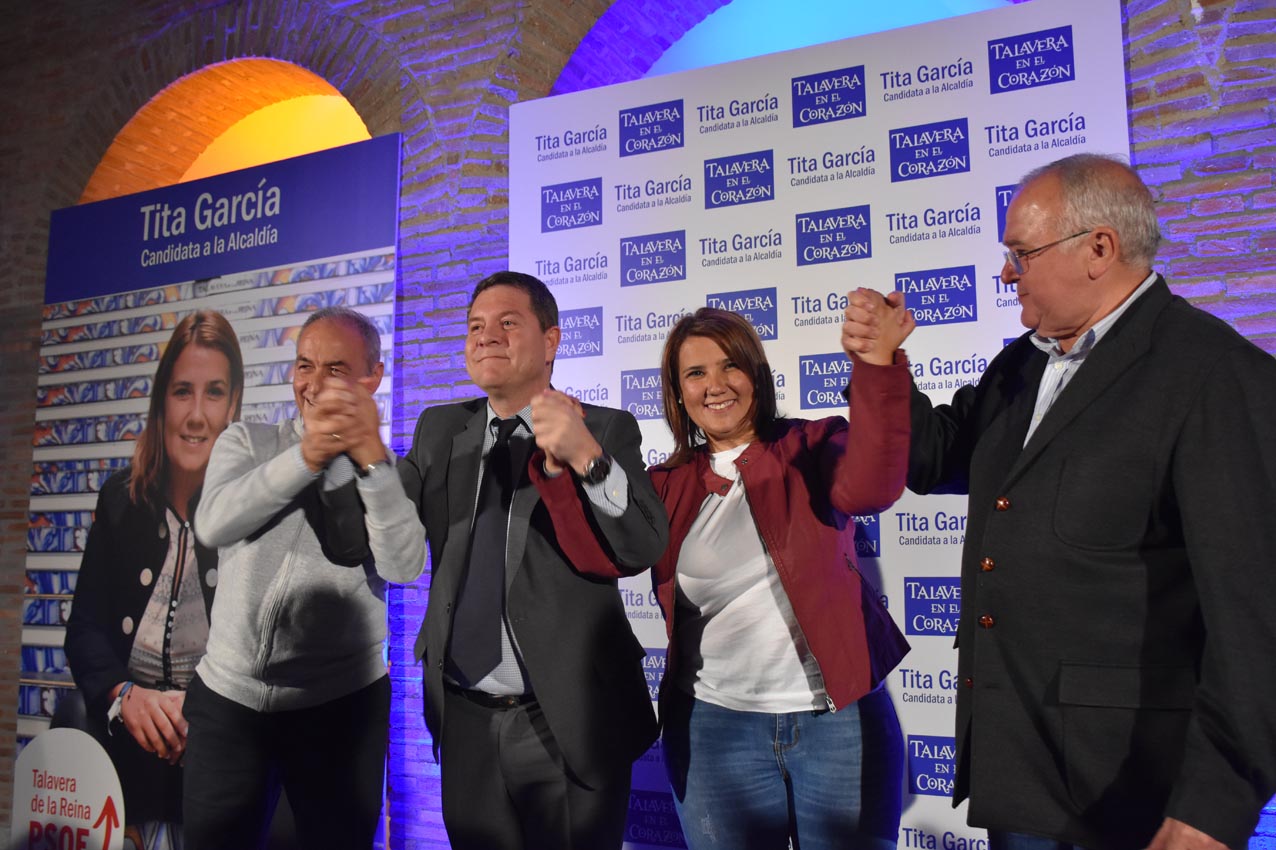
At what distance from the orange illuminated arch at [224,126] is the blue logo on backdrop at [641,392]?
2621mm

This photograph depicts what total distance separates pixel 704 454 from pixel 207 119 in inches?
184

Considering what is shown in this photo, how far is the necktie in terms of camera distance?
2.18 metres

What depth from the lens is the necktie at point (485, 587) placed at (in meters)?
2.18

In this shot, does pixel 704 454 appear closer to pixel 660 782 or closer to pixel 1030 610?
pixel 1030 610

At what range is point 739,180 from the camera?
3.75 m

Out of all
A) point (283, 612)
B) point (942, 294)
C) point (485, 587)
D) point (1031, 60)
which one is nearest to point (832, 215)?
point (942, 294)

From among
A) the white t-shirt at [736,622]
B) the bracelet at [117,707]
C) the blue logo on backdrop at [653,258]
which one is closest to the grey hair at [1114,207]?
the white t-shirt at [736,622]

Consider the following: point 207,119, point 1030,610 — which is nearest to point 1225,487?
point 1030,610

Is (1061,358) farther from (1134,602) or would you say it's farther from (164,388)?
(164,388)

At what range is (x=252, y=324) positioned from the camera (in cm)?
464

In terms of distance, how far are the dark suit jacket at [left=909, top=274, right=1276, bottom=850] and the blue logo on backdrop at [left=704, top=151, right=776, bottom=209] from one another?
2159mm

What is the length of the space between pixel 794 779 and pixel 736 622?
14.8 inches

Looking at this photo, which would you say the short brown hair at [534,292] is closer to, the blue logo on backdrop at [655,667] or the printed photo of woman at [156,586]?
the blue logo on backdrop at [655,667]

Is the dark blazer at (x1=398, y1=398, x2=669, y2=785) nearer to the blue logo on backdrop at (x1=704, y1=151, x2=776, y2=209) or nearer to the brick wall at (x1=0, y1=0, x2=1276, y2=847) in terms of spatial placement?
the blue logo on backdrop at (x1=704, y1=151, x2=776, y2=209)
